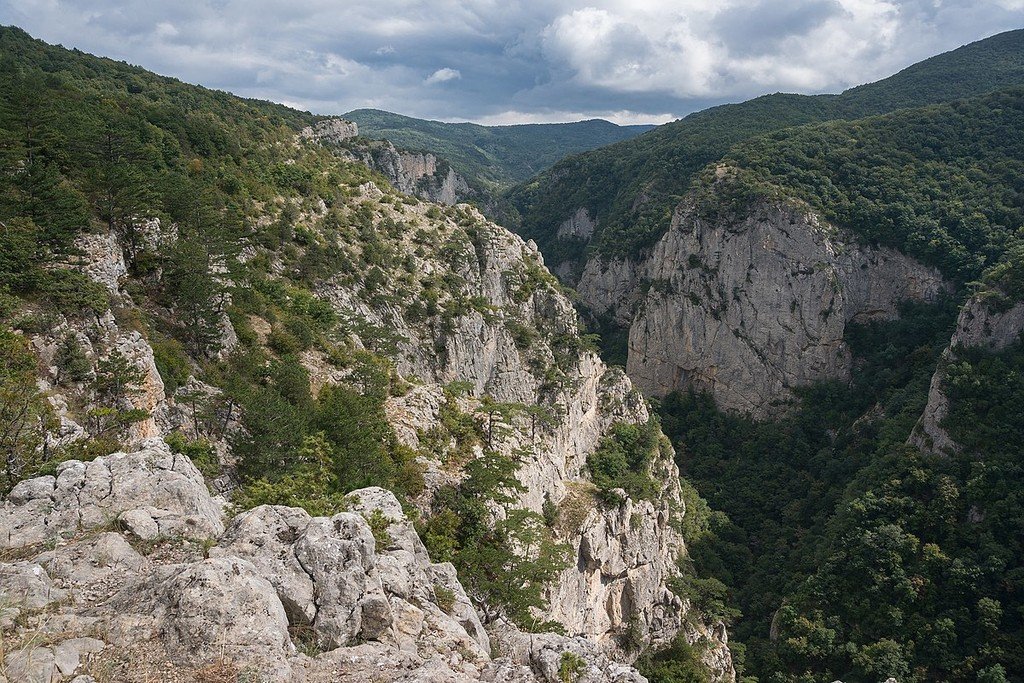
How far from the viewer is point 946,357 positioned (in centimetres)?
5256

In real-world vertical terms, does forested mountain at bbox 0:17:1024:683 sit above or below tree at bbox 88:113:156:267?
below

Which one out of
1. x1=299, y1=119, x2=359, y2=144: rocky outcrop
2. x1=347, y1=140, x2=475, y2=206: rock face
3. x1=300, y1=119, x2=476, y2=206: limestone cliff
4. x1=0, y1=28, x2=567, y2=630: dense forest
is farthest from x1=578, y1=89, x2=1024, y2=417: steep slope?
x1=0, y1=28, x2=567, y2=630: dense forest

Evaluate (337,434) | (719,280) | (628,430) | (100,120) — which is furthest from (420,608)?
(719,280)

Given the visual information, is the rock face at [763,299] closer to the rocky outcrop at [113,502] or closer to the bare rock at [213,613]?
the rocky outcrop at [113,502]

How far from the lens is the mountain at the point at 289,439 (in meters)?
8.67

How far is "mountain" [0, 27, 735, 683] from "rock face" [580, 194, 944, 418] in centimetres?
3319

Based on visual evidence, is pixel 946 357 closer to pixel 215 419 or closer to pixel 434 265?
pixel 434 265

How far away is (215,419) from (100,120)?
20.4 meters

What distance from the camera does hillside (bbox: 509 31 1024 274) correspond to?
109062 millimetres

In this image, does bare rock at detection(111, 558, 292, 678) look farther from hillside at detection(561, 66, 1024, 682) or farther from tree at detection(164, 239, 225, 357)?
hillside at detection(561, 66, 1024, 682)

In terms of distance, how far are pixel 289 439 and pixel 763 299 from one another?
242 feet

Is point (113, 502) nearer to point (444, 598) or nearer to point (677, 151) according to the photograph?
point (444, 598)

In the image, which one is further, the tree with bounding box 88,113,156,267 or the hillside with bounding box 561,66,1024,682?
the hillside with bounding box 561,66,1024,682

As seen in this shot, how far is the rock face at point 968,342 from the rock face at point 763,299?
24249 mm
